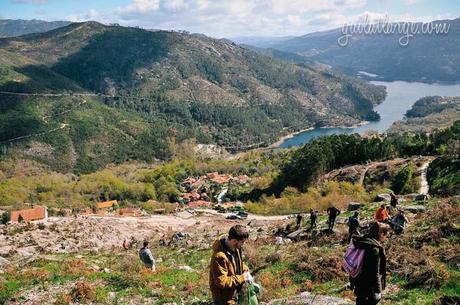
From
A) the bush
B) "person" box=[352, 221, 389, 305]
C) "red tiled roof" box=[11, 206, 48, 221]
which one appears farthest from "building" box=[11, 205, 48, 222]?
"person" box=[352, 221, 389, 305]

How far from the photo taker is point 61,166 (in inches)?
5246

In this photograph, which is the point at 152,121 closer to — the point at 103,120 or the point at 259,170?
the point at 103,120

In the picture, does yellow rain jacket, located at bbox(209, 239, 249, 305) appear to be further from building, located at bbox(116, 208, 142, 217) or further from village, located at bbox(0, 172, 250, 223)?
village, located at bbox(0, 172, 250, 223)

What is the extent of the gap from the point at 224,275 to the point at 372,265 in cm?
265

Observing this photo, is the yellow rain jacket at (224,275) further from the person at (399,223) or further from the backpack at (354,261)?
the person at (399,223)

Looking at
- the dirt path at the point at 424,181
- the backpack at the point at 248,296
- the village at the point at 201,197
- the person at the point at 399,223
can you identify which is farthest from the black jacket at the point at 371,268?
the village at the point at 201,197

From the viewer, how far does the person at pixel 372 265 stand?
7199mm

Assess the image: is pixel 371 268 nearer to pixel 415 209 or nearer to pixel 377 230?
pixel 377 230

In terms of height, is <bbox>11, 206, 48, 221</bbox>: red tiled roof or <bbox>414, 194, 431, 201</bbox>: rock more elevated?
<bbox>414, 194, 431, 201</bbox>: rock

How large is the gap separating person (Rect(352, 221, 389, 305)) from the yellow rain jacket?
2195 mm

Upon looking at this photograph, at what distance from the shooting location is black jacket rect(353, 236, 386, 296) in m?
7.19

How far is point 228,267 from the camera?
701 centimetres

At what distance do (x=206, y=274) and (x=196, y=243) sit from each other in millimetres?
12244

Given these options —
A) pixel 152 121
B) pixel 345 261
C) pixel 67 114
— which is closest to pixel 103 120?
pixel 67 114
